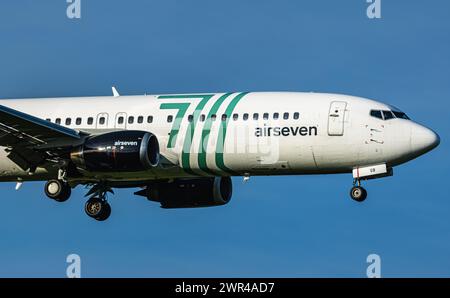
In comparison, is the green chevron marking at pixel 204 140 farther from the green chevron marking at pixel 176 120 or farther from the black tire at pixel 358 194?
the black tire at pixel 358 194

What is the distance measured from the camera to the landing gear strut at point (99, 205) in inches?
2126

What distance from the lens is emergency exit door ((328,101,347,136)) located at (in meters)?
50.4

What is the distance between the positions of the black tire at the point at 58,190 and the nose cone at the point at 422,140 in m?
15.3

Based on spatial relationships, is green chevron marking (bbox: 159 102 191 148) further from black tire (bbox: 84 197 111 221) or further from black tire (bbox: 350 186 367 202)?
black tire (bbox: 350 186 367 202)

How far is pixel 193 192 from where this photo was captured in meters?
56.9

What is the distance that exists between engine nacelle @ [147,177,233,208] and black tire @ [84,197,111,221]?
3829 millimetres

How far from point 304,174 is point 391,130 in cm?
427

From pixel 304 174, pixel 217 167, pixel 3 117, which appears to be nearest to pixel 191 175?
pixel 217 167

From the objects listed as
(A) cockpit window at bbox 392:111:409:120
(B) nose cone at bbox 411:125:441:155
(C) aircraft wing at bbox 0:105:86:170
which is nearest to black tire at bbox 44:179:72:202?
(C) aircraft wing at bbox 0:105:86:170

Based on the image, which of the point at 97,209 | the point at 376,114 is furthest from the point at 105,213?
the point at 376,114

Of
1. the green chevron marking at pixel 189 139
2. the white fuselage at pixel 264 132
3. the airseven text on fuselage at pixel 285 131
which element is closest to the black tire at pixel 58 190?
the white fuselage at pixel 264 132

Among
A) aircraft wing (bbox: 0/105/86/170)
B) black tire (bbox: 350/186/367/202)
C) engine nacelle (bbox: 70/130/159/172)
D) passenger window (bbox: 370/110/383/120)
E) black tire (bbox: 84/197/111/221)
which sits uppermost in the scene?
passenger window (bbox: 370/110/383/120)
